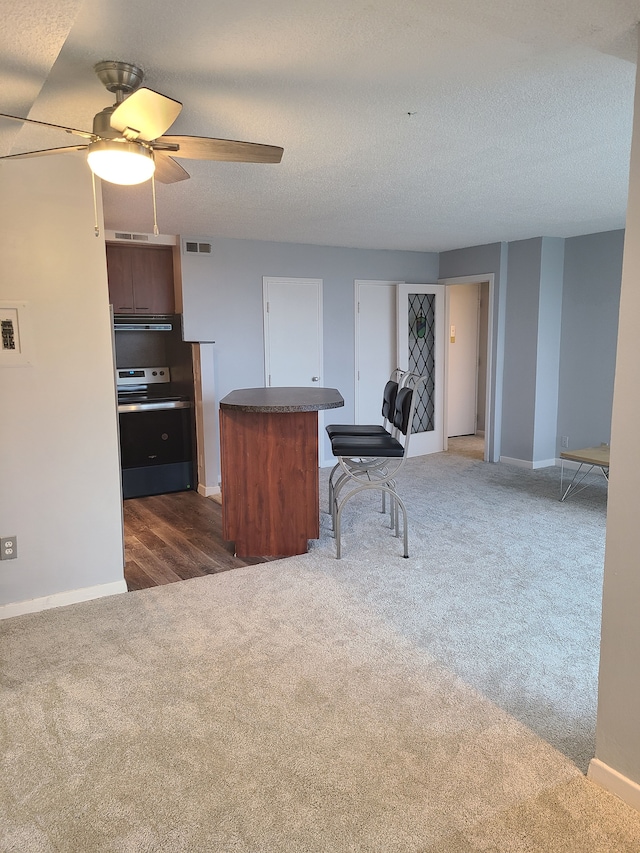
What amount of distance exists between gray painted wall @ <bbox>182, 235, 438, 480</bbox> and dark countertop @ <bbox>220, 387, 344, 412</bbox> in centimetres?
145

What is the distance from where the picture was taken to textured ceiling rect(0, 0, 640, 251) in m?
1.62

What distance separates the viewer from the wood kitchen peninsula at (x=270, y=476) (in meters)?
3.71

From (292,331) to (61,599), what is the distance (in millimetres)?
3539

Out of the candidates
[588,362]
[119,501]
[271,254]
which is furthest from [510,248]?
[119,501]

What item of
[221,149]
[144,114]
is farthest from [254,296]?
[144,114]

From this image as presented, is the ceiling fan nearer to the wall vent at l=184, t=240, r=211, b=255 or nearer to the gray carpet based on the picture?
the gray carpet

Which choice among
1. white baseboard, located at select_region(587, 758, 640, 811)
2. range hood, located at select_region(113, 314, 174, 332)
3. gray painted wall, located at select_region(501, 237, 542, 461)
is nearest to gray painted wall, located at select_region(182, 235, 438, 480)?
range hood, located at select_region(113, 314, 174, 332)

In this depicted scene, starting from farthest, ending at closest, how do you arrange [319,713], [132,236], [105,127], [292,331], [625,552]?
[292,331]
[132,236]
[319,713]
[105,127]
[625,552]

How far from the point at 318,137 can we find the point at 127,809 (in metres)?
2.69

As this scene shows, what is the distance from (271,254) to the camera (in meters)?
5.74

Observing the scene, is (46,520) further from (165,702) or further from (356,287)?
(356,287)

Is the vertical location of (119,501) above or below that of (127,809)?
above

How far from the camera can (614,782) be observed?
1820 mm

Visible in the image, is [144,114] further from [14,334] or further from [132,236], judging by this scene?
[132,236]
